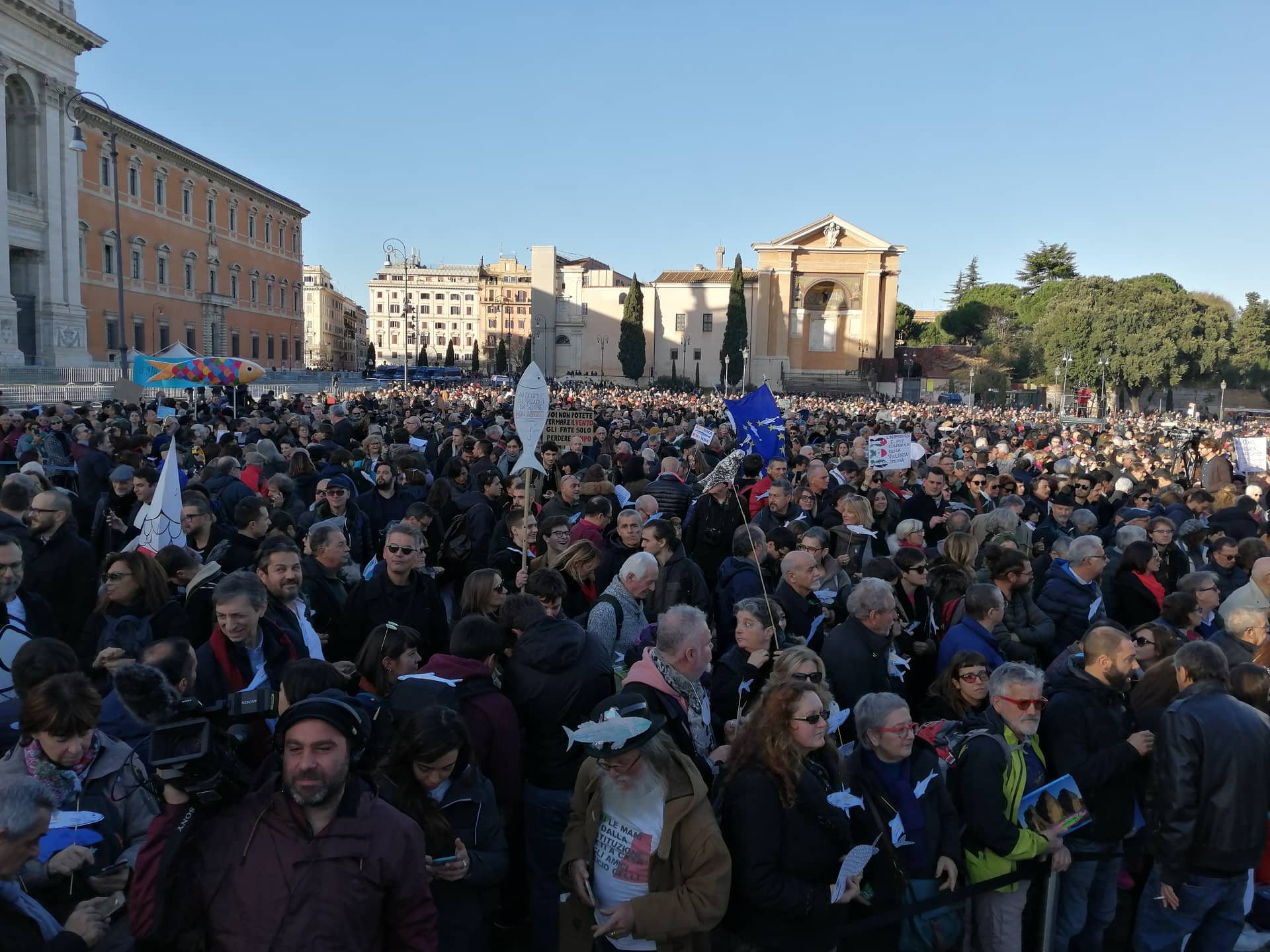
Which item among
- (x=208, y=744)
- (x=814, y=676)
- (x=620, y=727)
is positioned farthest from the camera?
(x=814, y=676)

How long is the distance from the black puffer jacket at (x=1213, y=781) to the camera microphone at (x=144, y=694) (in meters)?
3.82

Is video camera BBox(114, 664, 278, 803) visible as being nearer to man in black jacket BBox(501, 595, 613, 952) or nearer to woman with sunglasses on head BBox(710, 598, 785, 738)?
man in black jacket BBox(501, 595, 613, 952)

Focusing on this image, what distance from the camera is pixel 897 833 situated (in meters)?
3.44

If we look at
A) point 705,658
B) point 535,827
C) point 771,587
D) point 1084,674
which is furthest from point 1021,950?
point 771,587

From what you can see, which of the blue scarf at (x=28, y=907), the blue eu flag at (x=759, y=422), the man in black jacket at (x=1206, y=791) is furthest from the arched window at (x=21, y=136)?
the man in black jacket at (x=1206, y=791)

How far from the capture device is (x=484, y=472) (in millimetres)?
8430

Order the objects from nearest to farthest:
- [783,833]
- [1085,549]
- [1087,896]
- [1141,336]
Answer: [783,833] → [1087,896] → [1085,549] → [1141,336]

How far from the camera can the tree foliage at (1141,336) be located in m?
53.7

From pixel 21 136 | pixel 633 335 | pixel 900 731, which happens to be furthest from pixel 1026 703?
pixel 633 335

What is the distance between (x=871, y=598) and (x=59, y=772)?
133 inches

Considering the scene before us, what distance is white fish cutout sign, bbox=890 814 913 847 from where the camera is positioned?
11.3 feet

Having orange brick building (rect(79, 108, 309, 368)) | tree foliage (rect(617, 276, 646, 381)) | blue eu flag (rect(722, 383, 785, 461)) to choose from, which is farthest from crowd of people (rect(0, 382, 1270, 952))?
tree foliage (rect(617, 276, 646, 381))

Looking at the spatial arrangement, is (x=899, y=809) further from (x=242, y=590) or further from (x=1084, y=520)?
(x=1084, y=520)

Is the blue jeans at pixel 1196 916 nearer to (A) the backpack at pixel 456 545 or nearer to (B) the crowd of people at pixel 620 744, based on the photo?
(B) the crowd of people at pixel 620 744
